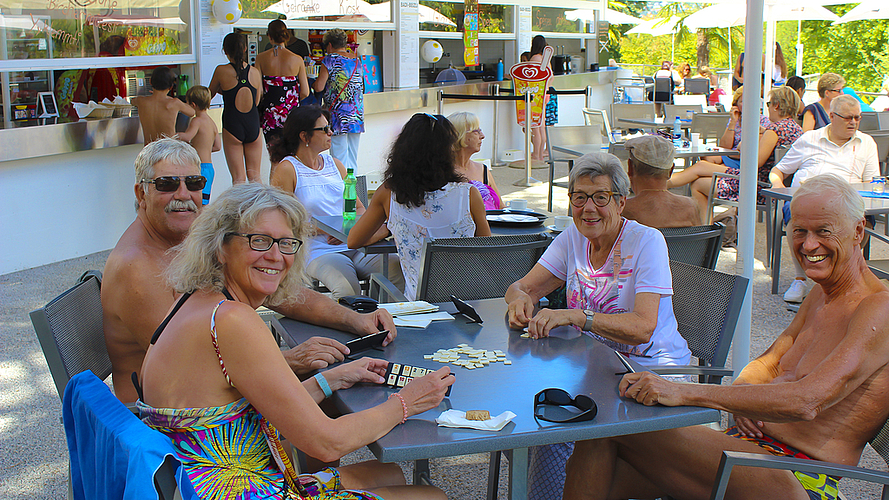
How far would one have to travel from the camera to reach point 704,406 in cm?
188

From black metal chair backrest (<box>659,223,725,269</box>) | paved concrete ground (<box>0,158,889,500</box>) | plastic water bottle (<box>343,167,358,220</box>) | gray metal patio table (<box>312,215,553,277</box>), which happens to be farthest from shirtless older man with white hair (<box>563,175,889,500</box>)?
plastic water bottle (<box>343,167,358,220</box>)

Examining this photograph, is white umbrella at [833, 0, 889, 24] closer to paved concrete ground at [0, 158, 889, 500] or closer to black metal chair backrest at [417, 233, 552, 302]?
paved concrete ground at [0, 158, 889, 500]

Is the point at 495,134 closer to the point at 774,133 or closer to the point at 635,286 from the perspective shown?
the point at 774,133

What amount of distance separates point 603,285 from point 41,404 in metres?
2.68

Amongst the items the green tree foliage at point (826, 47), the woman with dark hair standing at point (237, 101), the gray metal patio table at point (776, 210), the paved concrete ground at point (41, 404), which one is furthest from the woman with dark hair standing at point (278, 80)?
the green tree foliage at point (826, 47)

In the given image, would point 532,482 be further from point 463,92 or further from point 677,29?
point 677,29

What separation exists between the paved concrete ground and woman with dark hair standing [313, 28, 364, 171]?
3187mm

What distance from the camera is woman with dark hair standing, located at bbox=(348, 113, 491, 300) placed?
363 cm

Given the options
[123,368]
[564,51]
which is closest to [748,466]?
[123,368]

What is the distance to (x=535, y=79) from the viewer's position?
9648 mm

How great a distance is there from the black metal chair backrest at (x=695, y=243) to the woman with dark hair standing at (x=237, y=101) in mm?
4728

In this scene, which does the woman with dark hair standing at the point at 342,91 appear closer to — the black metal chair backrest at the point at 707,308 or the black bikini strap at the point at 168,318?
the black metal chair backrest at the point at 707,308

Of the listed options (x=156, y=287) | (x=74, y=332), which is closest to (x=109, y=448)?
(x=74, y=332)

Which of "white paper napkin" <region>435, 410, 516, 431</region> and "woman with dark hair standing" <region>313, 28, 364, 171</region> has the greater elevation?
"woman with dark hair standing" <region>313, 28, 364, 171</region>
